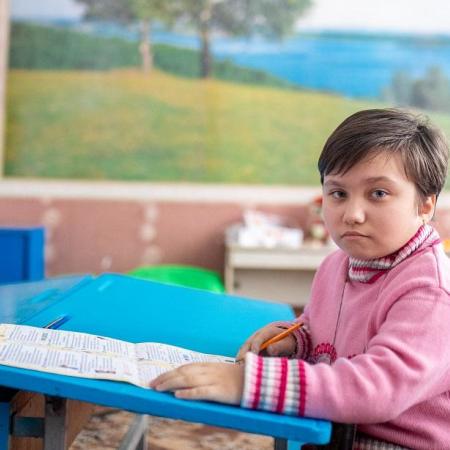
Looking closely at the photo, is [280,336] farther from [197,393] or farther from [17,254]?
[17,254]

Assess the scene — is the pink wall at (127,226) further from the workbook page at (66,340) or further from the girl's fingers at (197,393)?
the girl's fingers at (197,393)

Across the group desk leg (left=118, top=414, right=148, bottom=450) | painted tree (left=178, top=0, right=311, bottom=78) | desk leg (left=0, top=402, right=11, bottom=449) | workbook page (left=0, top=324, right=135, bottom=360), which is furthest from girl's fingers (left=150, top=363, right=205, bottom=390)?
painted tree (left=178, top=0, right=311, bottom=78)

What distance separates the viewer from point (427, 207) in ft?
3.63

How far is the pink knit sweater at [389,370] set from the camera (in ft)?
2.94

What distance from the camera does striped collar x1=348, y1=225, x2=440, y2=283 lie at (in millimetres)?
1072

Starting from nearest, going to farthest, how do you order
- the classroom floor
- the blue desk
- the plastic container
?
the blue desk, the classroom floor, the plastic container

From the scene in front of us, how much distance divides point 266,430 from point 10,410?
431 millimetres

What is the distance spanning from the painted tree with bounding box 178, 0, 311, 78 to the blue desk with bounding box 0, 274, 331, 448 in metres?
2.18

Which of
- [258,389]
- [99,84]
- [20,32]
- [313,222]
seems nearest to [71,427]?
[258,389]

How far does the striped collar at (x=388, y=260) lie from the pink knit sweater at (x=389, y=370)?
0.01m

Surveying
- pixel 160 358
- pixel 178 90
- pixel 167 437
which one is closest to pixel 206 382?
pixel 160 358

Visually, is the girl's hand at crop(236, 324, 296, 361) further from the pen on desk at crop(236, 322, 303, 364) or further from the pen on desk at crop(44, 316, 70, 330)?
the pen on desk at crop(44, 316, 70, 330)

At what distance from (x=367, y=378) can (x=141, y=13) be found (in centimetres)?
316

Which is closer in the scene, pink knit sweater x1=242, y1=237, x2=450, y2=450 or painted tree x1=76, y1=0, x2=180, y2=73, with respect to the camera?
pink knit sweater x1=242, y1=237, x2=450, y2=450
